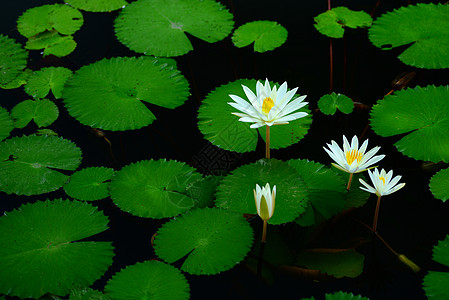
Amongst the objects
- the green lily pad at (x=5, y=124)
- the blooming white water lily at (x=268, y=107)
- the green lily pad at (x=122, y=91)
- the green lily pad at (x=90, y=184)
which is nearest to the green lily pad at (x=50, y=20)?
the green lily pad at (x=122, y=91)

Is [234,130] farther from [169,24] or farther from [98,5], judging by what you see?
[98,5]

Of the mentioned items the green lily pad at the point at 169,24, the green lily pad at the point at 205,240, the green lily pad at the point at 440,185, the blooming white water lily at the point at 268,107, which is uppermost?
the blooming white water lily at the point at 268,107

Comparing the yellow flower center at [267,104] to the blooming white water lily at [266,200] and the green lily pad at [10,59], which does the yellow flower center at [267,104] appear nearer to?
the blooming white water lily at [266,200]

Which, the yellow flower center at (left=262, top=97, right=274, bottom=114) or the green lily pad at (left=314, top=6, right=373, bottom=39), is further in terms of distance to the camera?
the green lily pad at (left=314, top=6, right=373, bottom=39)

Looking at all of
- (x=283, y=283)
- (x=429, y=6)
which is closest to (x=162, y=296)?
(x=283, y=283)

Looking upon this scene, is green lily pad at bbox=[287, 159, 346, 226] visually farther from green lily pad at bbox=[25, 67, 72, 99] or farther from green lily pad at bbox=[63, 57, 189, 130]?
green lily pad at bbox=[25, 67, 72, 99]

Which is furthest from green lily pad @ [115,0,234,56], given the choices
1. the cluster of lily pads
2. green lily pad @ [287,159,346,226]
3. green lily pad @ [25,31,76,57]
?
green lily pad @ [287,159,346,226]

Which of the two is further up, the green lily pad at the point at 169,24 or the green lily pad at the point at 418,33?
the green lily pad at the point at 418,33
